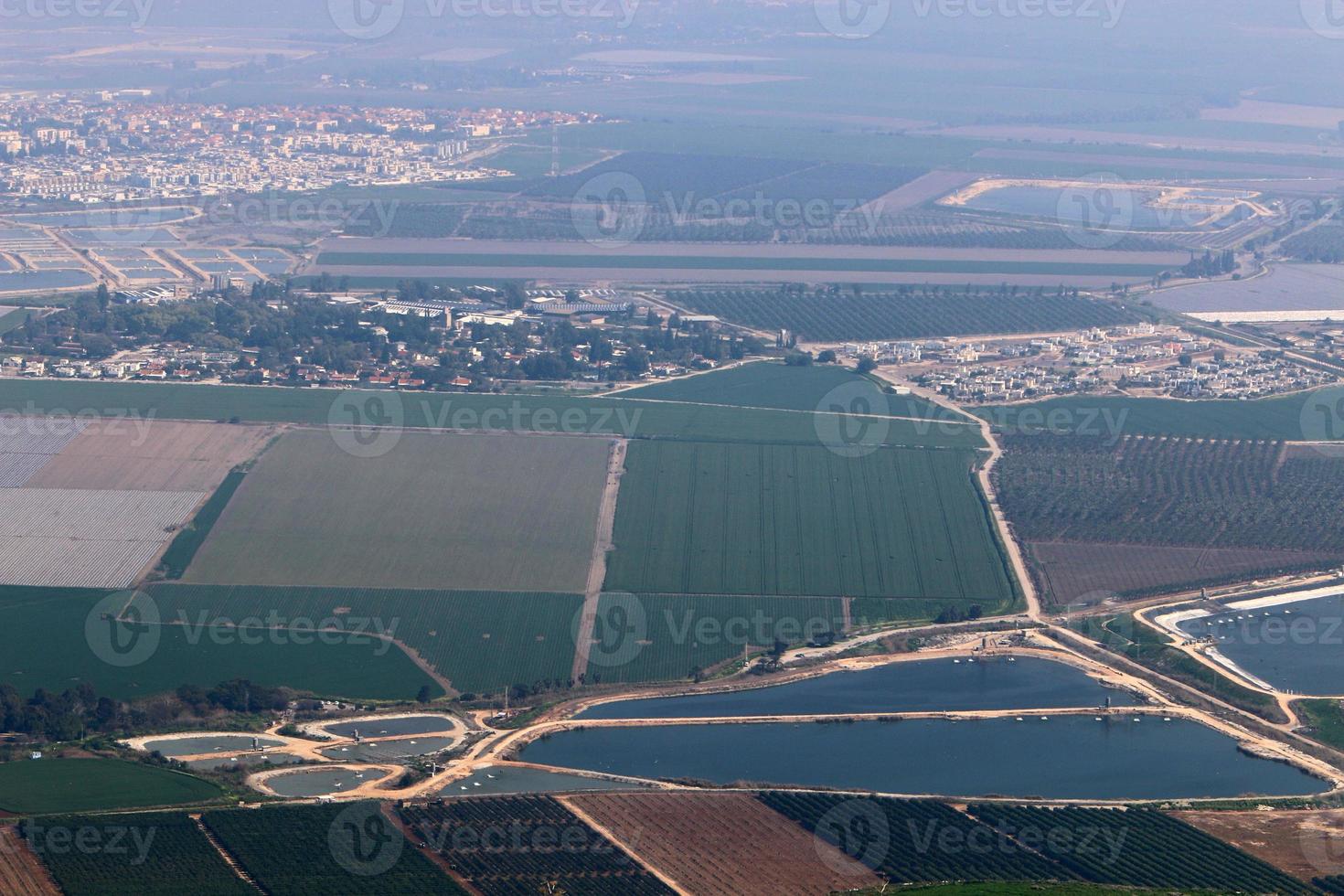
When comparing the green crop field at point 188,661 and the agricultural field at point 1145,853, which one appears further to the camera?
the green crop field at point 188,661

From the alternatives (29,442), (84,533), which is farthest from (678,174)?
(84,533)

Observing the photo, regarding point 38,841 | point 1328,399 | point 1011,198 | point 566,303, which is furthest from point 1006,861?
point 1011,198

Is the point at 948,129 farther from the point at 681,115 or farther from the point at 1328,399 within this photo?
the point at 1328,399

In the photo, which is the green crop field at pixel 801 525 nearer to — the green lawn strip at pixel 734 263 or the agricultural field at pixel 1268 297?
the agricultural field at pixel 1268 297

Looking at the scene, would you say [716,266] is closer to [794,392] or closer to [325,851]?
[794,392]

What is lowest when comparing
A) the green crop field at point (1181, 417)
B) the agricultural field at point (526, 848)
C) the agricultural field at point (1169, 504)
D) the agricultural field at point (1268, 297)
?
the agricultural field at point (526, 848)

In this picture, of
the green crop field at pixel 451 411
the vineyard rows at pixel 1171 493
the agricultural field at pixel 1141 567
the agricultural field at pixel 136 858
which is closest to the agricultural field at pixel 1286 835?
the agricultural field at pixel 1141 567

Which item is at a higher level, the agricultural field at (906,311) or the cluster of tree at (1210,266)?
the cluster of tree at (1210,266)
